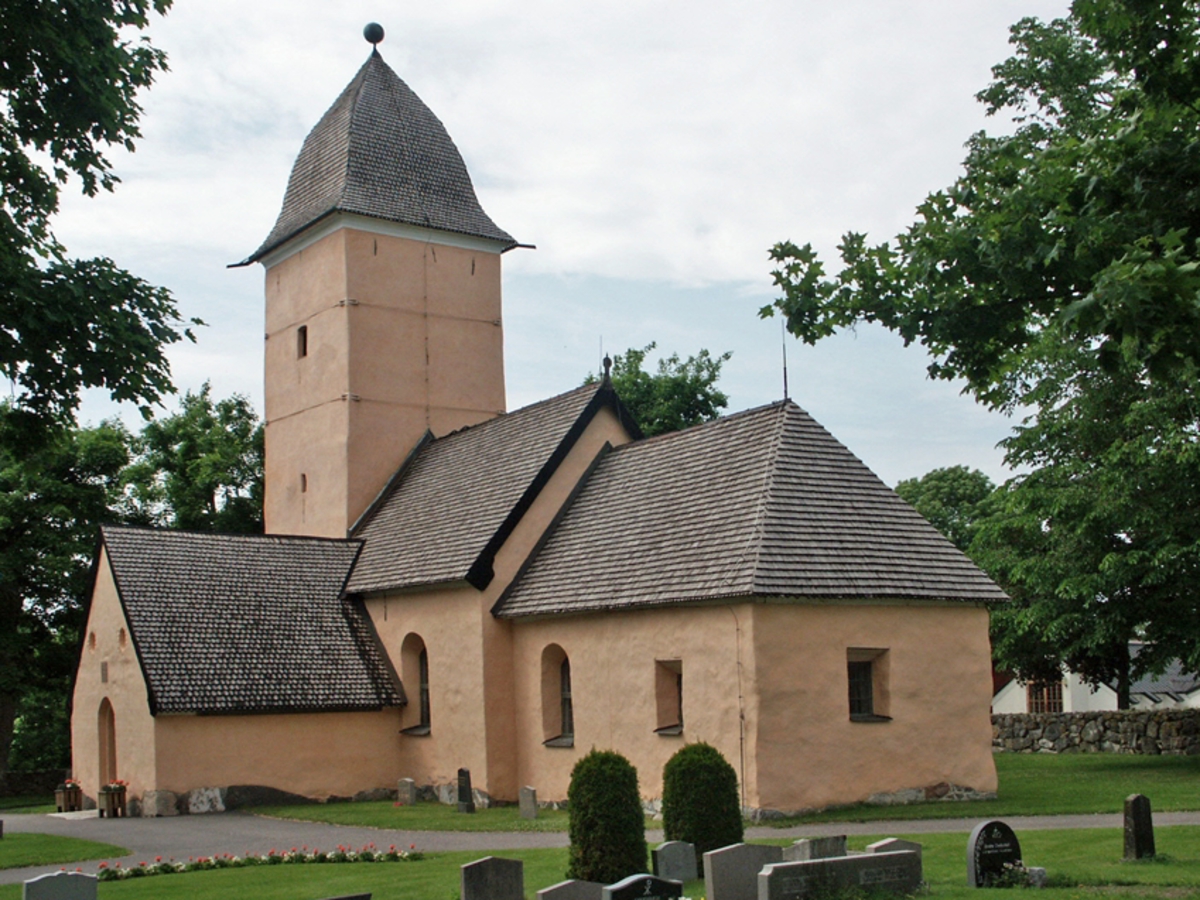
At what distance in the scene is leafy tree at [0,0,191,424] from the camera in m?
14.8

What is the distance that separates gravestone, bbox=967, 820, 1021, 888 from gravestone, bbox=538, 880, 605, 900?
3.52 meters

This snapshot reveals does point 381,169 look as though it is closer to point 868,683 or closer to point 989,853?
point 868,683

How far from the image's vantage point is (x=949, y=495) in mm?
65000

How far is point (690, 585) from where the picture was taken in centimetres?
2078

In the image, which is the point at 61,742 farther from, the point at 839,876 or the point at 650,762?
the point at 839,876

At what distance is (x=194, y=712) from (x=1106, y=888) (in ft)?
57.7

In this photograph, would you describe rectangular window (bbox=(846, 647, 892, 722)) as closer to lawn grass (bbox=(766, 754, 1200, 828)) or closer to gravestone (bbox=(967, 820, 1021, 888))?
lawn grass (bbox=(766, 754, 1200, 828))

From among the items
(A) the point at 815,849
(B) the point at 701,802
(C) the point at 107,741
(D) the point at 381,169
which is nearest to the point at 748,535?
(B) the point at 701,802

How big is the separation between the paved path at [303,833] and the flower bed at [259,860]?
83 cm

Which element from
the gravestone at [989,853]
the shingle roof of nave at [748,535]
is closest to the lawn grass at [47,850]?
the shingle roof of nave at [748,535]

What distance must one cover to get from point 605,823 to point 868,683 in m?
8.84

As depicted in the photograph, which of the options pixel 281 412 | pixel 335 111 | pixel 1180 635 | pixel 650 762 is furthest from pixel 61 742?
pixel 1180 635

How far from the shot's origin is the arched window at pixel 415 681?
89.8 feet

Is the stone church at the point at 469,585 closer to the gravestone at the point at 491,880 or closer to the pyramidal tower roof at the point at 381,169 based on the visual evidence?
the pyramidal tower roof at the point at 381,169
